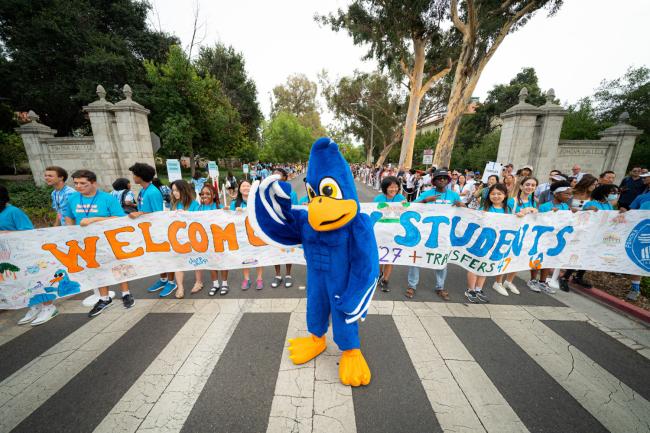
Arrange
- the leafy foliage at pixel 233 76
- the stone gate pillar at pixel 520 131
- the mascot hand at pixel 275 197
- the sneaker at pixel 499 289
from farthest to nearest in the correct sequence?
the leafy foliage at pixel 233 76, the stone gate pillar at pixel 520 131, the sneaker at pixel 499 289, the mascot hand at pixel 275 197

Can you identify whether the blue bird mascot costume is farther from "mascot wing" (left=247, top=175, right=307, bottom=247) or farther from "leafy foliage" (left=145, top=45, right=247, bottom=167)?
"leafy foliage" (left=145, top=45, right=247, bottom=167)

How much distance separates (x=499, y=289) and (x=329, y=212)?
3.99m

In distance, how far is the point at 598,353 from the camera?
2.87 metres

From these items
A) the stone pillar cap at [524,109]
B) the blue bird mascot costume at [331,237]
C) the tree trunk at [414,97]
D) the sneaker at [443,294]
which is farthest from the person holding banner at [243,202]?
the tree trunk at [414,97]

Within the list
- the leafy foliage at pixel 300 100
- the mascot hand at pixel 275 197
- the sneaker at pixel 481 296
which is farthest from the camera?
the leafy foliage at pixel 300 100

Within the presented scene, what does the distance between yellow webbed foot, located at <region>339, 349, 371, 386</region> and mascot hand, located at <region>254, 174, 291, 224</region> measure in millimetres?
1564

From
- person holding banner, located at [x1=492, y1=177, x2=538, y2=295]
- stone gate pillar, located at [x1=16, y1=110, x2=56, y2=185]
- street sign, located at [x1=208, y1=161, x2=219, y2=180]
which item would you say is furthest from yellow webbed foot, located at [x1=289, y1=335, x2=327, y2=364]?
stone gate pillar, located at [x1=16, y1=110, x2=56, y2=185]

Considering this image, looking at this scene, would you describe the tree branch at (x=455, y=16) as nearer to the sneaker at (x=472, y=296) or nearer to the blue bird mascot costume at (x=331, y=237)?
the sneaker at (x=472, y=296)

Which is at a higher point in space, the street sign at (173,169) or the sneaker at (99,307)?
the street sign at (173,169)

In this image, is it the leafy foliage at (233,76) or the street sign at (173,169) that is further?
the leafy foliage at (233,76)

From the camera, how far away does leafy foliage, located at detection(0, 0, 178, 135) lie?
14.8m

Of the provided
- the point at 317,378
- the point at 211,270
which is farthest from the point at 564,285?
the point at 211,270

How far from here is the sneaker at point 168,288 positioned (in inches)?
159

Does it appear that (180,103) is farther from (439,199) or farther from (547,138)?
(547,138)
